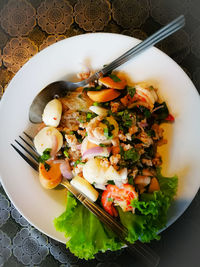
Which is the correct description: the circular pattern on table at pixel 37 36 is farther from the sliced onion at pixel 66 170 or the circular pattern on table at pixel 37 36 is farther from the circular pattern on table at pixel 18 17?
the sliced onion at pixel 66 170

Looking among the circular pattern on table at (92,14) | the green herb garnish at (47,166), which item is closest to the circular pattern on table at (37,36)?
the circular pattern on table at (92,14)

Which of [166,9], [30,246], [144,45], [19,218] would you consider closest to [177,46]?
[166,9]

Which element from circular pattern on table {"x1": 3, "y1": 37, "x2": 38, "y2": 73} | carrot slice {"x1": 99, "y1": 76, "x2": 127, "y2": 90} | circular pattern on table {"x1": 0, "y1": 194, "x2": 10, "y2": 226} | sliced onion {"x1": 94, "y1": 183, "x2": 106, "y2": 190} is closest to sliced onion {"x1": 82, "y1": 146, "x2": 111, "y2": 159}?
sliced onion {"x1": 94, "y1": 183, "x2": 106, "y2": 190}

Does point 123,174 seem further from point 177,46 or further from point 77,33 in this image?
point 77,33

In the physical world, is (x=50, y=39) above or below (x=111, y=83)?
above

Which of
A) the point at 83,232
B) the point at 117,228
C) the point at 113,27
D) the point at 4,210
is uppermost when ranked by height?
the point at 113,27

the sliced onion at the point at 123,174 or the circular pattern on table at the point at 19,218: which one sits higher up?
the sliced onion at the point at 123,174
